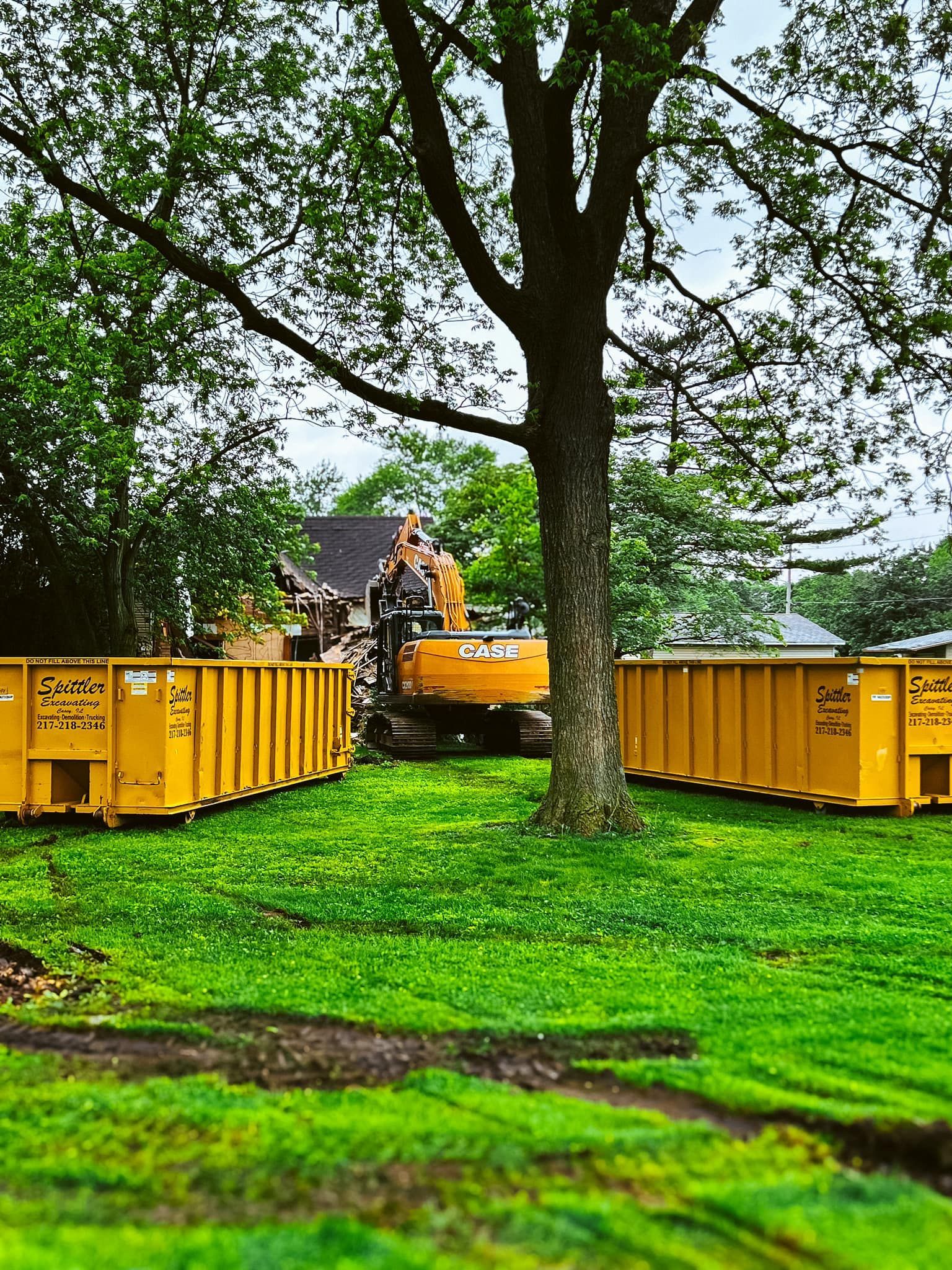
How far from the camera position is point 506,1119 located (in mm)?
3338

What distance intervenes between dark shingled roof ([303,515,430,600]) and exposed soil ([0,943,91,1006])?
26.5 m

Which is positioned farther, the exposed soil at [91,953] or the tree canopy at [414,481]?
the tree canopy at [414,481]

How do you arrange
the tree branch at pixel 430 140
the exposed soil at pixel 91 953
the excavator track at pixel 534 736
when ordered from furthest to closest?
the excavator track at pixel 534 736
the tree branch at pixel 430 140
the exposed soil at pixel 91 953

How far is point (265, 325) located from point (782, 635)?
20455mm

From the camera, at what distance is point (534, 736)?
1844 centimetres

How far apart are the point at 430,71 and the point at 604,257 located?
248 centimetres

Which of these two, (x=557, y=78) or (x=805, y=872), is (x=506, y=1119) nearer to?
(x=805, y=872)

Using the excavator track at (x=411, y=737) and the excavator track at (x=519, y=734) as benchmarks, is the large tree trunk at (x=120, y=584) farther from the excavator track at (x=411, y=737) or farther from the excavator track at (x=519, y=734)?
the excavator track at (x=519, y=734)

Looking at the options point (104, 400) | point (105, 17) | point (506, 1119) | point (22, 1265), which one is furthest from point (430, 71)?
point (22, 1265)

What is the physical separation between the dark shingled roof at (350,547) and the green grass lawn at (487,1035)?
966 inches

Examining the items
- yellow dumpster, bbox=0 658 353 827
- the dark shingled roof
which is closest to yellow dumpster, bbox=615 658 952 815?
yellow dumpster, bbox=0 658 353 827

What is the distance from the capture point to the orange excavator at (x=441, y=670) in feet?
55.4

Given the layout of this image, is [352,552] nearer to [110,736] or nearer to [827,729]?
[110,736]

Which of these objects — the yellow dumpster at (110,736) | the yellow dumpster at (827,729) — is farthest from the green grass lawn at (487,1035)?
the yellow dumpster at (827,729)
